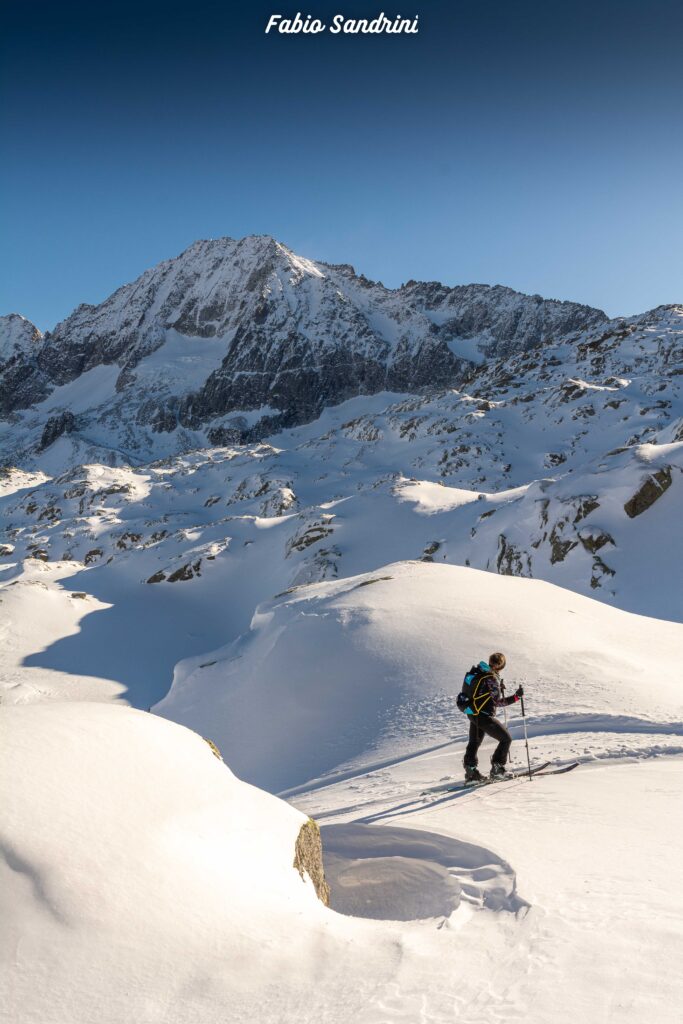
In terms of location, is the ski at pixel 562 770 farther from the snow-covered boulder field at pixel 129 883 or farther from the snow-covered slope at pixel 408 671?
the snow-covered boulder field at pixel 129 883

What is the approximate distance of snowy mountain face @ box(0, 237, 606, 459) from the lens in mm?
150500

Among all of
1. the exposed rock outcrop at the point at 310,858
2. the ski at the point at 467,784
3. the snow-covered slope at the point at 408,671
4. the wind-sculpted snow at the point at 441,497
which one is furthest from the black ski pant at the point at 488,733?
the wind-sculpted snow at the point at 441,497

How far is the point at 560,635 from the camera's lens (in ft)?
47.7

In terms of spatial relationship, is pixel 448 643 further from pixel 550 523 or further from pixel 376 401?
pixel 376 401

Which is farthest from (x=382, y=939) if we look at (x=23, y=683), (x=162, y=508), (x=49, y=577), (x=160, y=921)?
(x=162, y=508)

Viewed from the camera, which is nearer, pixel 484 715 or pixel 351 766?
pixel 484 715

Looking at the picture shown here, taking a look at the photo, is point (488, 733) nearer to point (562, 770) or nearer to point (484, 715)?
point (484, 715)

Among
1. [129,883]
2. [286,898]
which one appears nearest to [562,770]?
[286,898]

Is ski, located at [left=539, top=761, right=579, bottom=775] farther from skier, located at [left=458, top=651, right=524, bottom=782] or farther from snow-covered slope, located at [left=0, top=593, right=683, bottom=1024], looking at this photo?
snow-covered slope, located at [left=0, top=593, right=683, bottom=1024]

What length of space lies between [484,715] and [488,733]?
0.22 metres

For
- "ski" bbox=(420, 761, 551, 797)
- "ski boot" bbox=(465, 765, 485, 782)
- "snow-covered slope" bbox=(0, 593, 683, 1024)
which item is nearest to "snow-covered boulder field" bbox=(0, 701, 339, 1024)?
"snow-covered slope" bbox=(0, 593, 683, 1024)

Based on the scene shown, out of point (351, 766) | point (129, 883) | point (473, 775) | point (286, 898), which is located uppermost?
point (129, 883)

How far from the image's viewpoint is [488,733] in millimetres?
8391

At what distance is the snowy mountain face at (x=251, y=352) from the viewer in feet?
494
